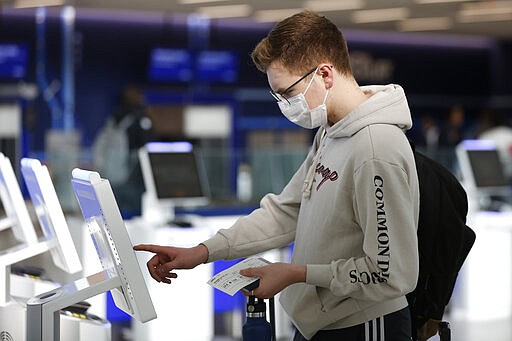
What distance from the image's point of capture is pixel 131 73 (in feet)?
48.2

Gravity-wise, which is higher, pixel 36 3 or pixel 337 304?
pixel 36 3

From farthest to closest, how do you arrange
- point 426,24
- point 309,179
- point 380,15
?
1. point 426,24
2. point 380,15
3. point 309,179

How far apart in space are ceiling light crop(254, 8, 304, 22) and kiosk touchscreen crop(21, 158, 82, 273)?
10.3m

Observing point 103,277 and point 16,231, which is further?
point 16,231

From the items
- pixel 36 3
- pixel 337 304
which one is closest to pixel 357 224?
pixel 337 304

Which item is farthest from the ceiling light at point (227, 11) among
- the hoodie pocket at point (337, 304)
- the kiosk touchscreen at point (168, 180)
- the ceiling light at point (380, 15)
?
the hoodie pocket at point (337, 304)

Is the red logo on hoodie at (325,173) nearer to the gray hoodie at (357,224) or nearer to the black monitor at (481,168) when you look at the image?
the gray hoodie at (357,224)

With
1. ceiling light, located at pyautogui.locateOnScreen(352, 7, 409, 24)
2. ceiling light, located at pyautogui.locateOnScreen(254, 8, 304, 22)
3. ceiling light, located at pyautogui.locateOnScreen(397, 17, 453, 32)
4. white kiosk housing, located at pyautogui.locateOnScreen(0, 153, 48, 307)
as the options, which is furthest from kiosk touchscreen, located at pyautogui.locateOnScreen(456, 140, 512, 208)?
ceiling light, located at pyautogui.locateOnScreen(397, 17, 453, 32)

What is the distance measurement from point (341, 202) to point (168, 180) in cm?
405

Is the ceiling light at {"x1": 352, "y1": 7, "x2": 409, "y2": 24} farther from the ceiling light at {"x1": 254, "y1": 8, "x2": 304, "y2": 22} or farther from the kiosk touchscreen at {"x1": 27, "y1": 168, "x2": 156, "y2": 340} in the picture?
the kiosk touchscreen at {"x1": 27, "y1": 168, "x2": 156, "y2": 340}

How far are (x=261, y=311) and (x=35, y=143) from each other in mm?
11849

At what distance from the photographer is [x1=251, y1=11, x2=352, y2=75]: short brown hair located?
234cm

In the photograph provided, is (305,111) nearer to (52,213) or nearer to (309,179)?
(309,179)

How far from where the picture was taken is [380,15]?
13984 millimetres
